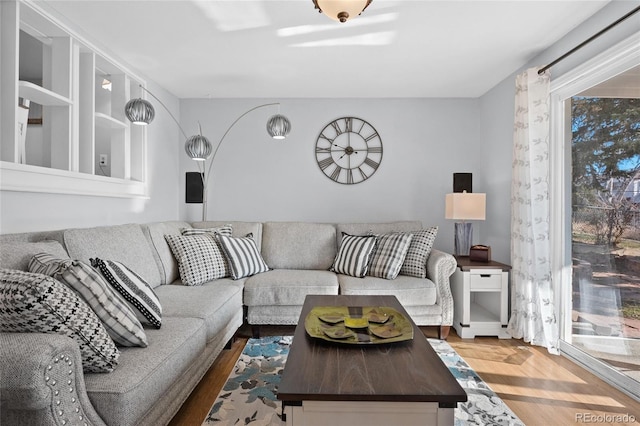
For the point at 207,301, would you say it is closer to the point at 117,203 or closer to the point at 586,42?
the point at 117,203

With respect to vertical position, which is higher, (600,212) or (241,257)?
(600,212)

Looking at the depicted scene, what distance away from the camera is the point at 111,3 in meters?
2.50

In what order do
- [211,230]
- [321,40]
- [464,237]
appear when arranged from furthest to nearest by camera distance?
[464,237] → [211,230] → [321,40]

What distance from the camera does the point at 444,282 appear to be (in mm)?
3434

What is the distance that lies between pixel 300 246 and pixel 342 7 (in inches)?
102

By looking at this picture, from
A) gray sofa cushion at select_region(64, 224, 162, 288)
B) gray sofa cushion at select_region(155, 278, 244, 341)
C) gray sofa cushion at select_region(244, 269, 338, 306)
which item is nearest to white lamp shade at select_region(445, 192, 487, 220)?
gray sofa cushion at select_region(244, 269, 338, 306)

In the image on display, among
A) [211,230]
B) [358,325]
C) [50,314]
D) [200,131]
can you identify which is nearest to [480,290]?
[358,325]

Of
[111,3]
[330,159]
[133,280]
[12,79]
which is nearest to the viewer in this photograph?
[133,280]

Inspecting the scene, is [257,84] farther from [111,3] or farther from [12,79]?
[12,79]

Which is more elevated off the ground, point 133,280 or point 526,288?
point 133,280

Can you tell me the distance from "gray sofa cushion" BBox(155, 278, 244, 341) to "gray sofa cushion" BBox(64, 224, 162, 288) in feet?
0.70

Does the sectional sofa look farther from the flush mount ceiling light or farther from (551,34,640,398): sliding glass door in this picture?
the flush mount ceiling light

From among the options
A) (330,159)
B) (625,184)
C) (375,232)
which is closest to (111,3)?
(330,159)

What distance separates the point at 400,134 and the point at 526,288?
222 cm
